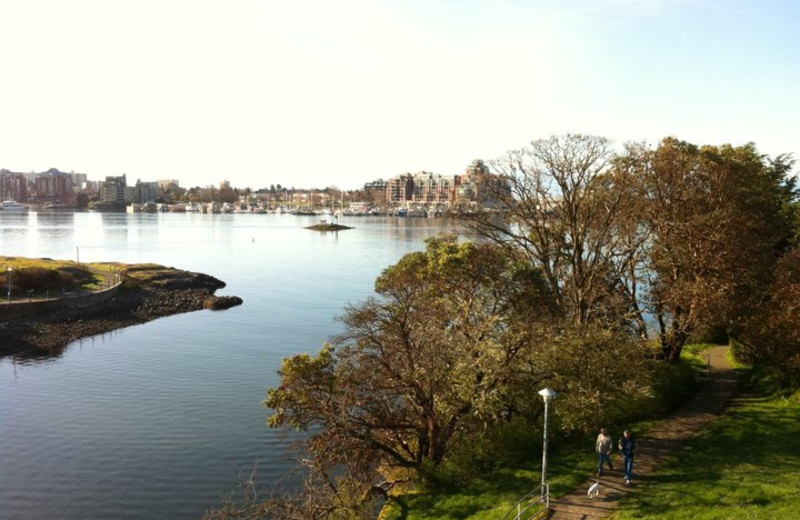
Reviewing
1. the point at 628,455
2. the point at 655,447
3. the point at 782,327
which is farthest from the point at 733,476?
the point at 782,327

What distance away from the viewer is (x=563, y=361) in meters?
21.5

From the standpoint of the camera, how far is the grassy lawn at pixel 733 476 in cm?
1553

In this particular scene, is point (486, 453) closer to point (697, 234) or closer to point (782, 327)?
point (782, 327)

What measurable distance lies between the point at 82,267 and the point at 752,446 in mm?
78500

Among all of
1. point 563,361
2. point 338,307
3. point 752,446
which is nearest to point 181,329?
point 338,307

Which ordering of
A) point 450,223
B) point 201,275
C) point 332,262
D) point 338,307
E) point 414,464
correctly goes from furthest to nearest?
point 332,262
point 201,275
point 338,307
point 450,223
point 414,464

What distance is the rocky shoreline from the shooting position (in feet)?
168

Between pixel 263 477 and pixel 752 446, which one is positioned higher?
pixel 752 446

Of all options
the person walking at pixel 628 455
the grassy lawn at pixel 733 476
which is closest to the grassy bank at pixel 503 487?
the person walking at pixel 628 455

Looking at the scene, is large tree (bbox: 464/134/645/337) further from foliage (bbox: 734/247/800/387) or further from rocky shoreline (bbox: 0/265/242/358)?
rocky shoreline (bbox: 0/265/242/358)

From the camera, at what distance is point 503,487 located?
65.3 ft

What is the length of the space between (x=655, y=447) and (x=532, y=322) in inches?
252

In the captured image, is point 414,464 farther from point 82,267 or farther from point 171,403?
point 82,267

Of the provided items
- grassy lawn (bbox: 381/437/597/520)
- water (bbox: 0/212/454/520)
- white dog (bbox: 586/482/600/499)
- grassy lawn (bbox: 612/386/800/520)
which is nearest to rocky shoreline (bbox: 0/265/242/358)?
water (bbox: 0/212/454/520)
